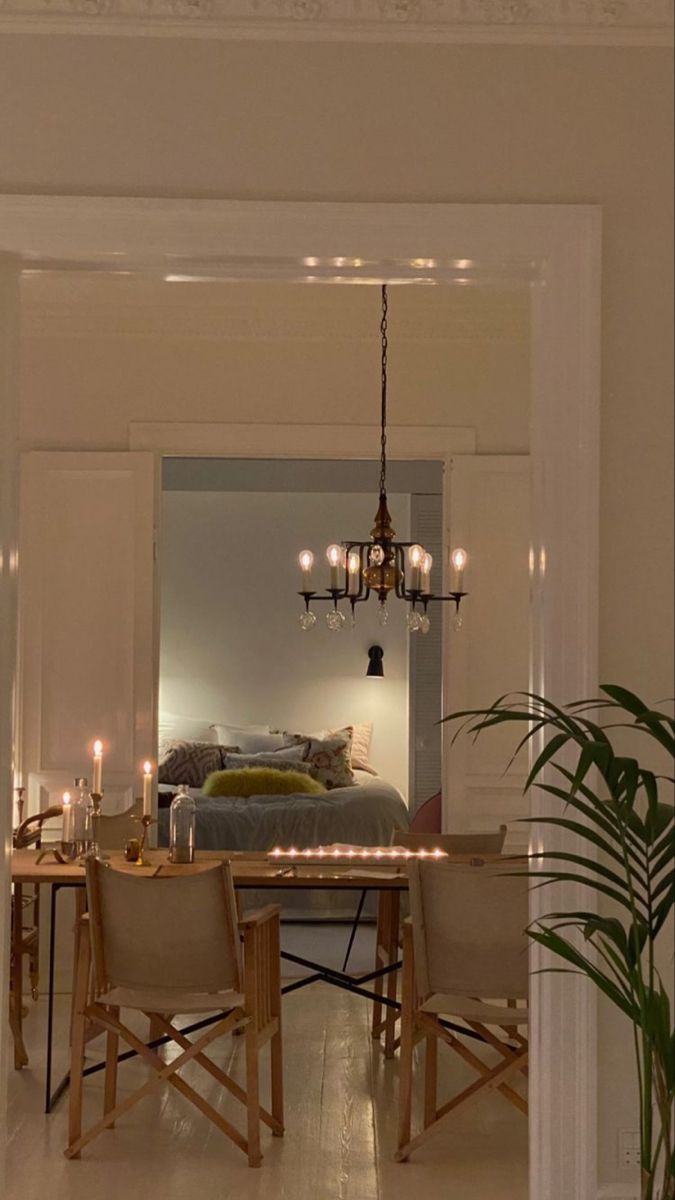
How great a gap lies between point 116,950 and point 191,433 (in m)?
3.13

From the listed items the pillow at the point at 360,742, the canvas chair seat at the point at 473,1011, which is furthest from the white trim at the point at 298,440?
the pillow at the point at 360,742

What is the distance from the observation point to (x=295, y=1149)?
4.72 m

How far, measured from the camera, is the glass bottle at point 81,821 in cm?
542

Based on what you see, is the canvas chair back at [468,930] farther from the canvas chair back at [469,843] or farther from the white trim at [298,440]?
the white trim at [298,440]

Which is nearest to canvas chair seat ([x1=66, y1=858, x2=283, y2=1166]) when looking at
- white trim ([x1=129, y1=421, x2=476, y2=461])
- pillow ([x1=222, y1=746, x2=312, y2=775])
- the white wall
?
white trim ([x1=129, y1=421, x2=476, y2=461])

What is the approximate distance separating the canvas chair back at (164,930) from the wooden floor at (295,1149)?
573mm

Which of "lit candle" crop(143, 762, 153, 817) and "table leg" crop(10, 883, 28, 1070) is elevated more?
"lit candle" crop(143, 762, 153, 817)

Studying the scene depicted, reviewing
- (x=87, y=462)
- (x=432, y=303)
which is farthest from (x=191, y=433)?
(x=432, y=303)

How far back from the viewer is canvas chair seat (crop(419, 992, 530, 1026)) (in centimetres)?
459

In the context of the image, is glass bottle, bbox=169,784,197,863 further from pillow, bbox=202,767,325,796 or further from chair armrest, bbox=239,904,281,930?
pillow, bbox=202,767,325,796

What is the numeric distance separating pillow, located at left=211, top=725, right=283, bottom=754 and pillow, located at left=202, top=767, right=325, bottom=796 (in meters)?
1.42

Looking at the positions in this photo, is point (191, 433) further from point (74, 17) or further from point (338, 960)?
point (74, 17)

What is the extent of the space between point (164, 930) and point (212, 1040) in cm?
43

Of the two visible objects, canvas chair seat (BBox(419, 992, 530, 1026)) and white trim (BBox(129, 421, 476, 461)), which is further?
white trim (BBox(129, 421, 476, 461))
